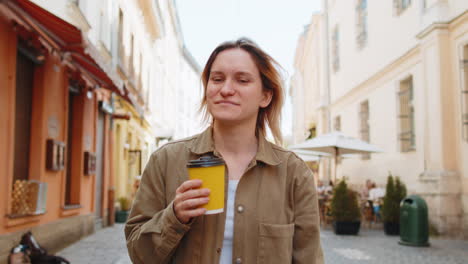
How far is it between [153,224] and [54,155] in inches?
280

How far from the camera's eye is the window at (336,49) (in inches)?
866

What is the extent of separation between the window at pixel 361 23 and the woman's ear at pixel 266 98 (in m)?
16.3

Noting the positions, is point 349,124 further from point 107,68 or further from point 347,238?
point 107,68

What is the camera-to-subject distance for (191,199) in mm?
1793

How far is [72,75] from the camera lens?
9750mm

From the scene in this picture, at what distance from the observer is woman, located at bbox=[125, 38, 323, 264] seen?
1.93 m

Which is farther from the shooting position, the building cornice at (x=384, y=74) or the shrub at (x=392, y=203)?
the building cornice at (x=384, y=74)

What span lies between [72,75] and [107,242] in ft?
11.1

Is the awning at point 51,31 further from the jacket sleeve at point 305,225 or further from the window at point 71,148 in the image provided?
the jacket sleeve at point 305,225

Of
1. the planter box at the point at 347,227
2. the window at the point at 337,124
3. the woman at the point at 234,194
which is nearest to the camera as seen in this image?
the woman at the point at 234,194

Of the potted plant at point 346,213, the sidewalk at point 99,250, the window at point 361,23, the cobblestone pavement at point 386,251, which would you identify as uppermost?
the window at point 361,23

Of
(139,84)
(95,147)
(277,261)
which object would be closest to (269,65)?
(277,261)

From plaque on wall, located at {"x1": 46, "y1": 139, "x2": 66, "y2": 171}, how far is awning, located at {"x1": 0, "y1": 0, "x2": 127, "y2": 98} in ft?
4.78

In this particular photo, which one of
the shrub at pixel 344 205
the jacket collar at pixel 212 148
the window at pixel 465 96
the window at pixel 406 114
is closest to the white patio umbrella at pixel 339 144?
the window at pixel 406 114
